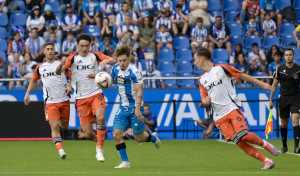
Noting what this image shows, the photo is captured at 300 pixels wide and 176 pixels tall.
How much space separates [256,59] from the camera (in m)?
23.6

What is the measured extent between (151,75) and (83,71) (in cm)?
939

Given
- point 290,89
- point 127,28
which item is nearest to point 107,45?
point 127,28

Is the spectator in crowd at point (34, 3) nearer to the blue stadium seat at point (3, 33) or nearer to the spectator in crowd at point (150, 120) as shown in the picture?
the blue stadium seat at point (3, 33)

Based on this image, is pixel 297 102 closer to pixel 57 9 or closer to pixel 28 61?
pixel 28 61

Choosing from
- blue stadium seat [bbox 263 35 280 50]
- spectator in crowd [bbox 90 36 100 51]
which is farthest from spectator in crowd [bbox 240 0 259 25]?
spectator in crowd [bbox 90 36 100 51]

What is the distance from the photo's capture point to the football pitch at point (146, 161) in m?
10.8

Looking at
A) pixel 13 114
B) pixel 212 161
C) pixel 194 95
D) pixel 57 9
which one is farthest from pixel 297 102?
pixel 57 9

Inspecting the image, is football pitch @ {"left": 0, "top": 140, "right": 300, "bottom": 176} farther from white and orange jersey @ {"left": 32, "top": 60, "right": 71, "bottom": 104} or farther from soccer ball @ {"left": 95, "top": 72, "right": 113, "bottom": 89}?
soccer ball @ {"left": 95, "top": 72, "right": 113, "bottom": 89}

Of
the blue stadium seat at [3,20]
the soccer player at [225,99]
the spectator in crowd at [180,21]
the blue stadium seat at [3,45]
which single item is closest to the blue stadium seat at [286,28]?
the spectator in crowd at [180,21]

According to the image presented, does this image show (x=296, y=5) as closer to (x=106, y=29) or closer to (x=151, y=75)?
(x=151, y=75)

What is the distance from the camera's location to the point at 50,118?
14172 mm

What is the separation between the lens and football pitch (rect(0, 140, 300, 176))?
10.8m

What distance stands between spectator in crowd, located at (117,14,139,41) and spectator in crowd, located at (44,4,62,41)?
216 centimetres

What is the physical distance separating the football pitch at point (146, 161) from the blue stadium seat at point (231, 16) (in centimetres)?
815
